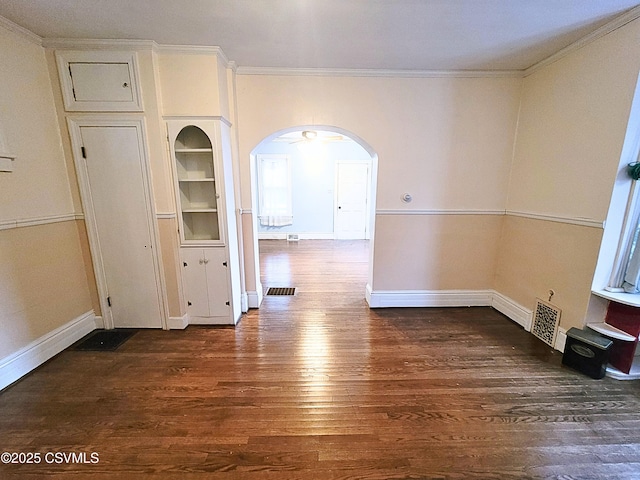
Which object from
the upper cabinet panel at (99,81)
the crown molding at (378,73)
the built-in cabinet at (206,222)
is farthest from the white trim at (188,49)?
the built-in cabinet at (206,222)

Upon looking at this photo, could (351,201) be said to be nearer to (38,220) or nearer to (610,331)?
(610,331)

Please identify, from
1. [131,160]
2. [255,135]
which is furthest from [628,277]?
[131,160]

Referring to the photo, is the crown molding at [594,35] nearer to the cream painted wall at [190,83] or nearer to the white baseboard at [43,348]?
the cream painted wall at [190,83]

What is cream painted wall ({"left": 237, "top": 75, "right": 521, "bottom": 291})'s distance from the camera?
2.77m

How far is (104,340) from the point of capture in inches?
98.7

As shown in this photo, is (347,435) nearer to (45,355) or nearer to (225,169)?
(225,169)

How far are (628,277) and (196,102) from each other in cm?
381

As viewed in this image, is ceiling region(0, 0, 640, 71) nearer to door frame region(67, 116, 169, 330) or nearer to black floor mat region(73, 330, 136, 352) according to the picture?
door frame region(67, 116, 169, 330)

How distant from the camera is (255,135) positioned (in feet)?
9.27

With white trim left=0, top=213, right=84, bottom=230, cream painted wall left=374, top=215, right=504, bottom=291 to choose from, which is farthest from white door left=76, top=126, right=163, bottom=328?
cream painted wall left=374, top=215, right=504, bottom=291

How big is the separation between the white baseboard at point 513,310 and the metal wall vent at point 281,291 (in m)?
2.55

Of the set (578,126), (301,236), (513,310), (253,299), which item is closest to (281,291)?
(253,299)

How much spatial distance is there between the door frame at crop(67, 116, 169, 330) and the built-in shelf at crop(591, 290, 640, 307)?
12.5ft

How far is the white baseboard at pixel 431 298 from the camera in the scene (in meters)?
3.21
